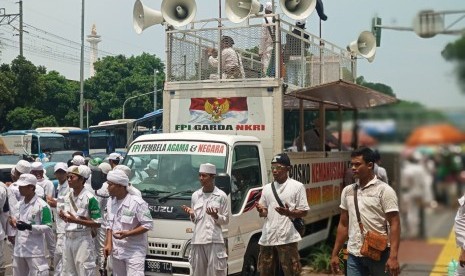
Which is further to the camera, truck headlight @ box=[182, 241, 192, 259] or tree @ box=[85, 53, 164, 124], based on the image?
tree @ box=[85, 53, 164, 124]

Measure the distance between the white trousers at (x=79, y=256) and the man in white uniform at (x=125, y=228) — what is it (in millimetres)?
414

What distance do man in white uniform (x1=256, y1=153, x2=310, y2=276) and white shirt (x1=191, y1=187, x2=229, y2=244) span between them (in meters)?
0.36

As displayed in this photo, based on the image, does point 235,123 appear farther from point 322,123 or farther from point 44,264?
point 44,264

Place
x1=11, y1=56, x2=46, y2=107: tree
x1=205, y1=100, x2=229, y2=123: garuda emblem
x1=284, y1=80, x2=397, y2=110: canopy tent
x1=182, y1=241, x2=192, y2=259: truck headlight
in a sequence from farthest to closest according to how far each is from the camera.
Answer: x1=11, y1=56, x2=46, y2=107: tree < x1=205, y1=100, x2=229, y2=123: garuda emblem < x1=284, y1=80, x2=397, y2=110: canopy tent < x1=182, y1=241, x2=192, y2=259: truck headlight

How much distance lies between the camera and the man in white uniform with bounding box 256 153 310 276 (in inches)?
237

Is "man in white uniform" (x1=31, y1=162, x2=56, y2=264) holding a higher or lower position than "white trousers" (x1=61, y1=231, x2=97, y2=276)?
higher

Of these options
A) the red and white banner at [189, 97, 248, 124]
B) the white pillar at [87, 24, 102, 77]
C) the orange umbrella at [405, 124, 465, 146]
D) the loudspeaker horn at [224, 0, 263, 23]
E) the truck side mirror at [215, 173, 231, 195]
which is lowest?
the truck side mirror at [215, 173, 231, 195]

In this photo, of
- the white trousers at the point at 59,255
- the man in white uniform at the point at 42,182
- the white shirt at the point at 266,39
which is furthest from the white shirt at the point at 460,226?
the man in white uniform at the point at 42,182

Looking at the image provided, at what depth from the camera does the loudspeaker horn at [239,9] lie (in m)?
8.14

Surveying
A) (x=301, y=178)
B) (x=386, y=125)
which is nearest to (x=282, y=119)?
(x=301, y=178)

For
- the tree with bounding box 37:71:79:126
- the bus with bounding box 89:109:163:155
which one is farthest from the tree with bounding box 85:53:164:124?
the bus with bounding box 89:109:163:155

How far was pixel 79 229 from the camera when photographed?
606 cm

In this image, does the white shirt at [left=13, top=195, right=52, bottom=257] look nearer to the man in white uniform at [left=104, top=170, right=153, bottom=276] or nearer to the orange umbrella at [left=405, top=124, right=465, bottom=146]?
the man in white uniform at [left=104, top=170, right=153, bottom=276]

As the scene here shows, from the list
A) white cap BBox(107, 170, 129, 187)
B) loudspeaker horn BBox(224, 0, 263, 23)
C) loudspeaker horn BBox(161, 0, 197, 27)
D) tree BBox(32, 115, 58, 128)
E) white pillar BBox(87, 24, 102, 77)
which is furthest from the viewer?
white pillar BBox(87, 24, 102, 77)
